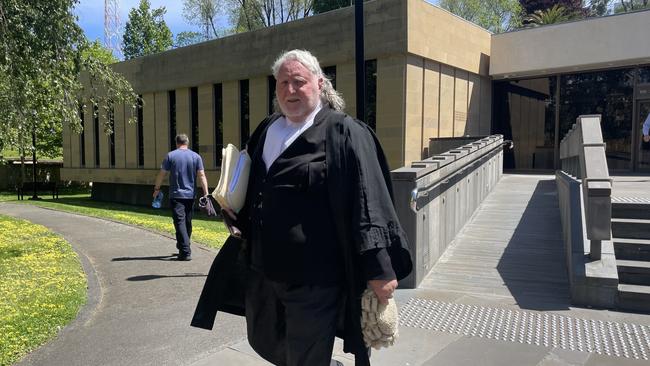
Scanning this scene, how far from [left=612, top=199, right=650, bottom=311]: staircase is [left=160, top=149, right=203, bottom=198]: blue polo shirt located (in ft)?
18.8

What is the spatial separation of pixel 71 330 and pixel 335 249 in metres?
3.48

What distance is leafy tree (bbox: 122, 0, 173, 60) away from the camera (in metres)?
57.2

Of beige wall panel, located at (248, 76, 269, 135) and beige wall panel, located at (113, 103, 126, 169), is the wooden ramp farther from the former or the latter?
beige wall panel, located at (113, 103, 126, 169)

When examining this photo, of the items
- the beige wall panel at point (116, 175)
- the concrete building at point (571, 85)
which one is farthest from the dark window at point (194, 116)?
the concrete building at point (571, 85)

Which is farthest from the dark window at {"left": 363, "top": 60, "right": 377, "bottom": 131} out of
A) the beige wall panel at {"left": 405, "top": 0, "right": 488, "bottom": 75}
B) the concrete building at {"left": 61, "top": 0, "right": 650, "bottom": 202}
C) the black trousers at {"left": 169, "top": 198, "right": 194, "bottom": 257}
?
the black trousers at {"left": 169, "top": 198, "right": 194, "bottom": 257}

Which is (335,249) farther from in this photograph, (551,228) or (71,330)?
(551,228)

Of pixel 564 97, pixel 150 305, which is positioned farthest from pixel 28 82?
pixel 564 97

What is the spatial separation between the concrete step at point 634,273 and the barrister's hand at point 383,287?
4.16 meters

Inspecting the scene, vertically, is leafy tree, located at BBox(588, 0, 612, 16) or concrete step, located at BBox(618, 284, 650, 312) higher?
leafy tree, located at BBox(588, 0, 612, 16)

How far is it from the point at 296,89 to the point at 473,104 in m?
16.8

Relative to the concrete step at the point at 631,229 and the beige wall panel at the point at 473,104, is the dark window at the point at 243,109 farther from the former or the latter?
the concrete step at the point at 631,229

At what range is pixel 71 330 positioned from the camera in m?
4.65

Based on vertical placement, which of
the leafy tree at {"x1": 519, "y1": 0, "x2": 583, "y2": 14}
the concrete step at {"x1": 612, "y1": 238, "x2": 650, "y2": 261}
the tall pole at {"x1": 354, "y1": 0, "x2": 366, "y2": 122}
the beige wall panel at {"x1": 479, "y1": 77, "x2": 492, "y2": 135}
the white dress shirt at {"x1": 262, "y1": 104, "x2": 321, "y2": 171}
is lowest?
the concrete step at {"x1": 612, "y1": 238, "x2": 650, "y2": 261}

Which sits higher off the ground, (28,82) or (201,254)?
(28,82)
